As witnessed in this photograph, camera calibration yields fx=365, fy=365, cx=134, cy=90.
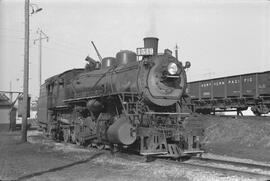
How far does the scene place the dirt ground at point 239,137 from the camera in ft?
47.2

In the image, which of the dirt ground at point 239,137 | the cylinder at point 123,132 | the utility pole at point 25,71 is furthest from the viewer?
the utility pole at point 25,71

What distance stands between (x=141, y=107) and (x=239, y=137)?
6952mm

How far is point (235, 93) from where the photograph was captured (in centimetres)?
2597

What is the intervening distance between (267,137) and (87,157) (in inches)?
314

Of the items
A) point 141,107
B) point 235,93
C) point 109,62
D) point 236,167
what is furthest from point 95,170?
point 235,93

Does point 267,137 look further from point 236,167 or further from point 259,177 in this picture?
point 259,177

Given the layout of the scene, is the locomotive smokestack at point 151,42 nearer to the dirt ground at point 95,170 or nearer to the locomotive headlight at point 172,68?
the locomotive headlight at point 172,68

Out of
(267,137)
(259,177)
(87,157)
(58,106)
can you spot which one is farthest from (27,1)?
(259,177)

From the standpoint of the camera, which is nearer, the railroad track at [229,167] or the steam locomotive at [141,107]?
the railroad track at [229,167]

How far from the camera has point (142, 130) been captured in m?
11.5

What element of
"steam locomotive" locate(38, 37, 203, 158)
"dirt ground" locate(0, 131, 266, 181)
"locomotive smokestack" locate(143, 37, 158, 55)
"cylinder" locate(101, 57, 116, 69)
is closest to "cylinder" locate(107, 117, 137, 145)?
"steam locomotive" locate(38, 37, 203, 158)

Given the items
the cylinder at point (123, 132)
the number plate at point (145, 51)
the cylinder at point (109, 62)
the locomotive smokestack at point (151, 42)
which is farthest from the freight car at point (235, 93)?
the cylinder at point (123, 132)

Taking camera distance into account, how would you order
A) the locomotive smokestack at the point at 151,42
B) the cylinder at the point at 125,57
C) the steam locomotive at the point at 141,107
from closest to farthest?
the steam locomotive at the point at 141,107 < the locomotive smokestack at the point at 151,42 < the cylinder at the point at 125,57

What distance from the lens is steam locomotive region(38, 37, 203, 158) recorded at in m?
11.7
